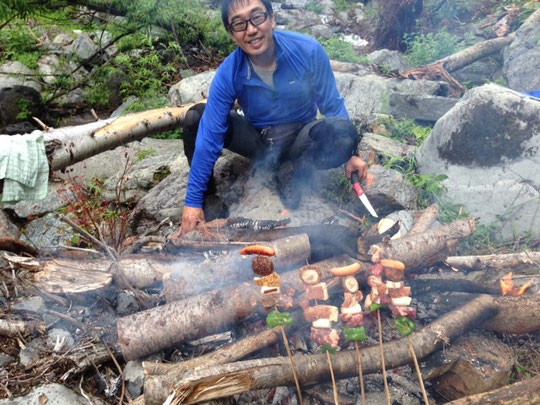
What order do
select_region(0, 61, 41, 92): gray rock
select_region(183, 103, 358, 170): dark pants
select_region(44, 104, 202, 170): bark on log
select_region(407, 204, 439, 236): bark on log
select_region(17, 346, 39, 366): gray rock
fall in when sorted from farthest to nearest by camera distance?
select_region(0, 61, 41, 92): gray rock < select_region(44, 104, 202, 170): bark on log < select_region(183, 103, 358, 170): dark pants < select_region(407, 204, 439, 236): bark on log < select_region(17, 346, 39, 366): gray rock

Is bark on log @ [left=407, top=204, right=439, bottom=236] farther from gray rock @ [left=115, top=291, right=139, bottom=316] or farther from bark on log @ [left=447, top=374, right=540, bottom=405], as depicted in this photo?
gray rock @ [left=115, top=291, right=139, bottom=316]

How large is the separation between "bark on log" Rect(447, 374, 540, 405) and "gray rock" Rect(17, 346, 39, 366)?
2.53 meters

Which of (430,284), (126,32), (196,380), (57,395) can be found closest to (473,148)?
(430,284)

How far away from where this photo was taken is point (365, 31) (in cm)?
1180

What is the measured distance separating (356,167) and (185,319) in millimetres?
2087

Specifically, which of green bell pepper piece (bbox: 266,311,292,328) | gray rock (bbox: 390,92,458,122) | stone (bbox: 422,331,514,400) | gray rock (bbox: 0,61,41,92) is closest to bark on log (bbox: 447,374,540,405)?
stone (bbox: 422,331,514,400)

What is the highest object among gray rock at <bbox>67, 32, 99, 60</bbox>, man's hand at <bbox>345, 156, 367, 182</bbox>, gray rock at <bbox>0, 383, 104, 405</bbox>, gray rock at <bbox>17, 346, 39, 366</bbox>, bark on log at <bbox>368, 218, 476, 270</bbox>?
man's hand at <bbox>345, 156, 367, 182</bbox>

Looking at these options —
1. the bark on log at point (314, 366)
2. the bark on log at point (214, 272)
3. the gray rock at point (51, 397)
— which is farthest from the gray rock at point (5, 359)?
the bark on log at point (314, 366)

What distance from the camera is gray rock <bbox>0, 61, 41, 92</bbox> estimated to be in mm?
8562

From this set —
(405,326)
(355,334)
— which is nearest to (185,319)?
(355,334)

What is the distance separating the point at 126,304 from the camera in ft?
9.98

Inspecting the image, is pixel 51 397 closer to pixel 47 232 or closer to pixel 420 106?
pixel 47 232

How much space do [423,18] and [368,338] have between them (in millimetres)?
9914

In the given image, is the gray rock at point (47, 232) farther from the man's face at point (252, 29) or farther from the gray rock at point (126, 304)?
the man's face at point (252, 29)
